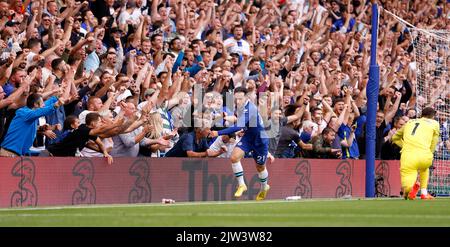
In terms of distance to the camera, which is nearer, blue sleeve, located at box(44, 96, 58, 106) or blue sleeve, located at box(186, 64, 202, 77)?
blue sleeve, located at box(44, 96, 58, 106)

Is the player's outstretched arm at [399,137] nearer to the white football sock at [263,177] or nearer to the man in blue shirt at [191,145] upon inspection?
the white football sock at [263,177]

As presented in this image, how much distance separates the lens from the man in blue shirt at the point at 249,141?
19.9m

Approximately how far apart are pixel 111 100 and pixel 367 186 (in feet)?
22.5

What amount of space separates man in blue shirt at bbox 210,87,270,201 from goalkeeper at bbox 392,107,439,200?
2838mm

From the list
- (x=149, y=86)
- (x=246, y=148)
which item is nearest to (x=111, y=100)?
(x=149, y=86)

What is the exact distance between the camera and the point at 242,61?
23375 mm

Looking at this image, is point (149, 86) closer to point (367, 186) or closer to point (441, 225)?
point (367, 186)

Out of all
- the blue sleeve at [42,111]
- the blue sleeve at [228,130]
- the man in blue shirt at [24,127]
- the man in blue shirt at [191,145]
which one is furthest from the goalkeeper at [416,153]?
the blue sleeve at [42,111]

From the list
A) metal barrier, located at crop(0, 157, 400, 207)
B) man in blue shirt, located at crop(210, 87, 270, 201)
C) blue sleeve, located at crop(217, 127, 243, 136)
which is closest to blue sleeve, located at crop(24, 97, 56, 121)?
metal barrier, located at crop(0, 157, 400, 207)

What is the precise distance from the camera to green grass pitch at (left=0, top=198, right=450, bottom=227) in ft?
39.5

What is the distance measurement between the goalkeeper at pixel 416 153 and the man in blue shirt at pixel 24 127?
754 cm

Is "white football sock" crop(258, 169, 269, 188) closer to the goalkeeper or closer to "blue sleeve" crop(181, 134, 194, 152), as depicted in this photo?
"blue sleeve" crop(181, 134, 194, 152)

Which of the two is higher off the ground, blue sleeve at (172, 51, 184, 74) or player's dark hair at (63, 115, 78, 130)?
blue sleeve at (172, 51, 184, 74)
